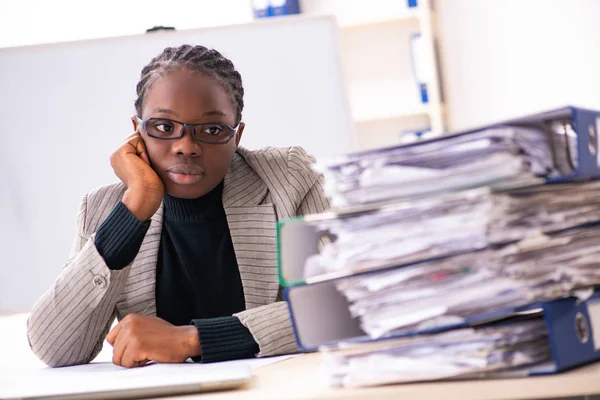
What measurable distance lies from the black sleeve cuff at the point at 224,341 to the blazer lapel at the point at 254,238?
0.25 metres

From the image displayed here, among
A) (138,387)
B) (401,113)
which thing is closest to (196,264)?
(138,387)

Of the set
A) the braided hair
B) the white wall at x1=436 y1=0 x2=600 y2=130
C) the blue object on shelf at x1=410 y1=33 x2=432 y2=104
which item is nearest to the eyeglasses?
the braided hair

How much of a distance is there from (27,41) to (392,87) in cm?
236

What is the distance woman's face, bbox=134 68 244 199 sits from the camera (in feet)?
4.58

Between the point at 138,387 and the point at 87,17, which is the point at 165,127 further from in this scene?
the point at 87,17

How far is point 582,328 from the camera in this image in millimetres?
702

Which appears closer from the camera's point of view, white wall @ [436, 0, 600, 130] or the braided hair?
the braided hair

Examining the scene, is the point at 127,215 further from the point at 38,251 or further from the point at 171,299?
the point at 38,251

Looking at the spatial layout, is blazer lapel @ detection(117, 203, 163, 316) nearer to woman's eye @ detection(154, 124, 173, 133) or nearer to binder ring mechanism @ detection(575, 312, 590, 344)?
woman's eye @ detection(154, 124, 173, 133)

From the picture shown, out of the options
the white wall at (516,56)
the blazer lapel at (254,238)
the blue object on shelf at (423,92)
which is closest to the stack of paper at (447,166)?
the blazer lapel at (254,238)

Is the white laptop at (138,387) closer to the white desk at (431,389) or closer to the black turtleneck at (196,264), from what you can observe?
the white desk at (431,389)

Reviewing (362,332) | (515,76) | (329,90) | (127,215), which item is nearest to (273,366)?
(362,332)

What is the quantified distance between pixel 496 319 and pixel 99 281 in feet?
2.47

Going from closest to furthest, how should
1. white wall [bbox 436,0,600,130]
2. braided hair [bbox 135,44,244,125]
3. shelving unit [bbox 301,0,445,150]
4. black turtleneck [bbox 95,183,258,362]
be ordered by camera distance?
braided hair [bbox 135,44,244,125] < black turtleneck [bbox 95,183,258,362] < white wall [bbox 436,0,600,130] < shelving unit [bbox 301,0,445,150]
